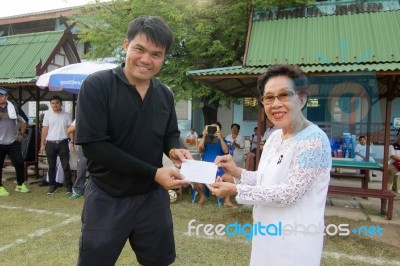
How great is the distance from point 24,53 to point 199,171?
9.28 m

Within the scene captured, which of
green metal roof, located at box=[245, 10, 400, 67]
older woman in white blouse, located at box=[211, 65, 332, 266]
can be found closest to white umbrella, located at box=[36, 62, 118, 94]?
green metal roof, located at box=[245, 10, 400, 67]

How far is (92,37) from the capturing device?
1072 cm

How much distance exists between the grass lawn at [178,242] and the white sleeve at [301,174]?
222cm

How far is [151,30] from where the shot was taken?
70.7 inches

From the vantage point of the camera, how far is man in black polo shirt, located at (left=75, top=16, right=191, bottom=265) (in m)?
1.74

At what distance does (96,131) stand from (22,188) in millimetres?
6002

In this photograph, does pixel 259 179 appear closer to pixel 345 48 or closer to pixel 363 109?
pixel 345 48

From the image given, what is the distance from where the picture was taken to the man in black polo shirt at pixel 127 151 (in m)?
1.74

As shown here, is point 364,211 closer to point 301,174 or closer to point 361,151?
point 361,151

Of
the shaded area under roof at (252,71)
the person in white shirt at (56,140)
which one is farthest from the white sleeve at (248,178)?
the person in white shirt at (56,140)

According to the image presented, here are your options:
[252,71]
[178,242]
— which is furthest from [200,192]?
[252,71]

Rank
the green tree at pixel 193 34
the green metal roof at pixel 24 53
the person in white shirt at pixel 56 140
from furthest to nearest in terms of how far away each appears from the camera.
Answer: the green tree at pixel 193 34 < the green metal roof at pixel 24 53 < the person in white shirt at pixel 56 140

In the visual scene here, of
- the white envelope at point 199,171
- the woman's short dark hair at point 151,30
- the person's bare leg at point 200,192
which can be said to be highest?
the woman's short dark hair at point 151,30

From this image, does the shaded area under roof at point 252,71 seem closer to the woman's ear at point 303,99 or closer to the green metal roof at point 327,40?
the green metal roof at point 327,40
